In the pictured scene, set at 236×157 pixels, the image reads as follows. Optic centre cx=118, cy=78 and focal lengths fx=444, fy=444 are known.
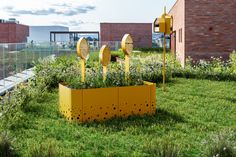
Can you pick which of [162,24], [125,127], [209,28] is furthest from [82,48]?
[209,28]

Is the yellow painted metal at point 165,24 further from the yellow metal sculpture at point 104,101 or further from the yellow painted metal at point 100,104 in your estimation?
the yellow painted metal at point 100,104

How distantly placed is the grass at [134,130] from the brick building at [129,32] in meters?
50.0

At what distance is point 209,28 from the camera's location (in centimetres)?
2125

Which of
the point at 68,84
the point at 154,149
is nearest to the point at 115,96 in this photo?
the point at 68,84

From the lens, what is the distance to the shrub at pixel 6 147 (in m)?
6.36

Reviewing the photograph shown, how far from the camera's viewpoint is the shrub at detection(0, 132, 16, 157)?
6363mm

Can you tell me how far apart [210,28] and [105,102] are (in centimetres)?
1314

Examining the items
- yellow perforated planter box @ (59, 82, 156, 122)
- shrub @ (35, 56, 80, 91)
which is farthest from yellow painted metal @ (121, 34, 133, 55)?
shrub @ (35, 56, 80, 91)

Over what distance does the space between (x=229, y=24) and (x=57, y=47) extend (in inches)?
463

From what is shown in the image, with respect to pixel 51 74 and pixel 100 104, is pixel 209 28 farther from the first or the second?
pixel 100 104

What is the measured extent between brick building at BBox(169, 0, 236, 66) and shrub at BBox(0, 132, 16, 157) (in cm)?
1569

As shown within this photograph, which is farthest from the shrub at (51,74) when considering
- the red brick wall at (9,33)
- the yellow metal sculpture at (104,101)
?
the red brick wall at (9,33)

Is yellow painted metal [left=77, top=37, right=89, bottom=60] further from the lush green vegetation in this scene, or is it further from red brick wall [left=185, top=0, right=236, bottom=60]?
red brick wall [left=185, top=0, right=236, bottom=60]

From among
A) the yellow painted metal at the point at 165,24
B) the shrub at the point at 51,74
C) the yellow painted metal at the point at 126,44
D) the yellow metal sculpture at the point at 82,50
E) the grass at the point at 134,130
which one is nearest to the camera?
the grass at the point at 134,130
